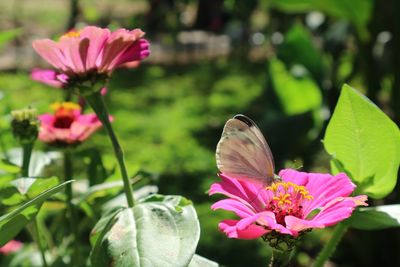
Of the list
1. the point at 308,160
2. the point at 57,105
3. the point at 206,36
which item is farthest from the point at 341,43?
the point at 206,36

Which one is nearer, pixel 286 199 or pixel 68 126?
pixel 286 199

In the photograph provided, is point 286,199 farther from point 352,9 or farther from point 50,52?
point 352,9

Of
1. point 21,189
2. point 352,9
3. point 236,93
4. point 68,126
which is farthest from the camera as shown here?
point 236,93

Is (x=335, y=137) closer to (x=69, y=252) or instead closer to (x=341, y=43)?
(x=69, y=252)

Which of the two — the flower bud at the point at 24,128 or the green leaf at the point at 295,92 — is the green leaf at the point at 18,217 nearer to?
the flower bud at the point at 24,128

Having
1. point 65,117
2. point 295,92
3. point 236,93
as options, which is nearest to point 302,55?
point 295,92

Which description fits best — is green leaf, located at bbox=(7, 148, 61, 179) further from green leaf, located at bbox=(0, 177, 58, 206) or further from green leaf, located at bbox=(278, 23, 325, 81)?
green leaf, located at bbox=(278, 23, 325, 81)
